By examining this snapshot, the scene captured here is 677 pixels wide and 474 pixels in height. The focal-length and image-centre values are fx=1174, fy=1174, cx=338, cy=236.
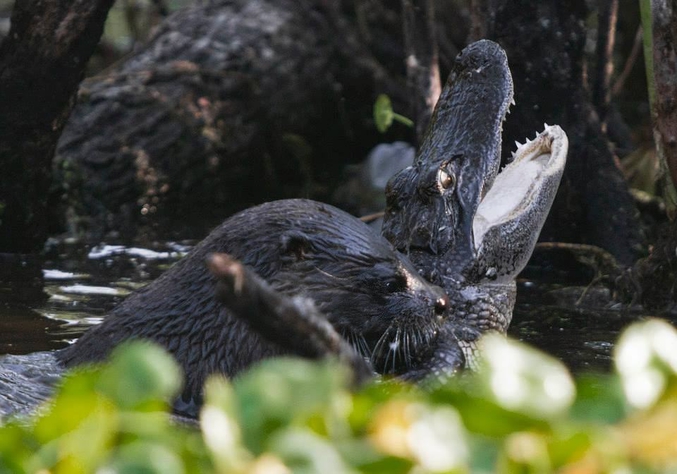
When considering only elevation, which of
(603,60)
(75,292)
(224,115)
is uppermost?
(603,60)

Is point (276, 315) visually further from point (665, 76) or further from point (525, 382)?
point (665, 76)

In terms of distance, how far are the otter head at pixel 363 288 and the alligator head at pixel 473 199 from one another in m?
0.61

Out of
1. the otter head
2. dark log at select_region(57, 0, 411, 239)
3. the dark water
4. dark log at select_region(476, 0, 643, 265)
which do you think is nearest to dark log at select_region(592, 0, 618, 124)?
dark log at select_region(476, 0, 643, 265)

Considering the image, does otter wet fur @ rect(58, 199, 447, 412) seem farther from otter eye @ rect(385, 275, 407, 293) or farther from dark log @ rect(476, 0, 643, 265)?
dark log @ rect(476, 0, 643, 265)

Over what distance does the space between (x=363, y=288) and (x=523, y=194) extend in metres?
1.94

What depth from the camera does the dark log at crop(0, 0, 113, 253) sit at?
6.60m

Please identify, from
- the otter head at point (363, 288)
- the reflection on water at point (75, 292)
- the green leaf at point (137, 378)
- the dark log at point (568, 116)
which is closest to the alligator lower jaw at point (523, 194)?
the otter head at point (363, 288)

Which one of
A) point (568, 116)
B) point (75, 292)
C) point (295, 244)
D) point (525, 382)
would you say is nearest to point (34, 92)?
point (75, 292)

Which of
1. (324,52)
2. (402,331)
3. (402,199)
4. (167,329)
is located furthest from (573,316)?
(324,52)

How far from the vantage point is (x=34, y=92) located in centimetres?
685

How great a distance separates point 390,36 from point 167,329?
8.19m

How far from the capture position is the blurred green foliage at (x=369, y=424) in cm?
148

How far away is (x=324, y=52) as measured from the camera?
1069cm

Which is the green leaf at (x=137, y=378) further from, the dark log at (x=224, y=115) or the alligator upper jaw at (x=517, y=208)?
the dark log at (x=224, y=115)
